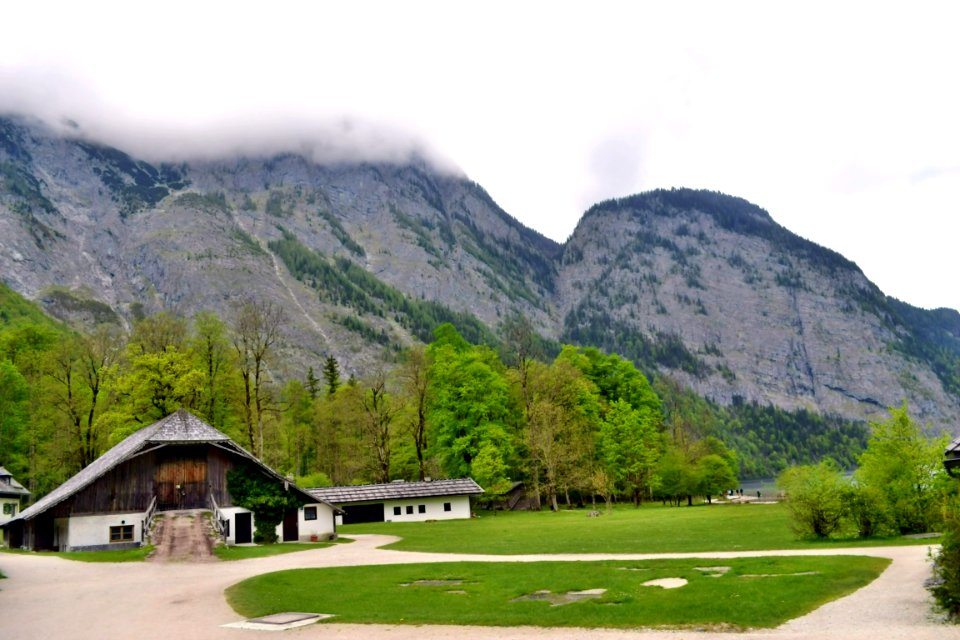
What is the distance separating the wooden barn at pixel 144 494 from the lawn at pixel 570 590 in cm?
1917

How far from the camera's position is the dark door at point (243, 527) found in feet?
163

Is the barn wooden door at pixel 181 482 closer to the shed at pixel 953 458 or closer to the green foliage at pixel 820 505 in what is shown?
the green foliage at pixel 820 505

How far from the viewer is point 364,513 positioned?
70500 mm

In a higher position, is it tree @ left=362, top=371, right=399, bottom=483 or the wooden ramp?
tree @ left=362, top=371, right=399, bottom=483

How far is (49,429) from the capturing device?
240 feet

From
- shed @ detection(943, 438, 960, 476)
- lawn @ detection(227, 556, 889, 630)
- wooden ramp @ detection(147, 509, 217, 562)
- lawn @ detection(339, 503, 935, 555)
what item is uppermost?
shed @ detection(943, 438, 960, 476)

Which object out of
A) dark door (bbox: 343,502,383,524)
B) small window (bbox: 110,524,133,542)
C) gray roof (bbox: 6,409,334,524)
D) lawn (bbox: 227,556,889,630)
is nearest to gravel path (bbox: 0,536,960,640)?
lawn (bbox: 227,556,889,630)

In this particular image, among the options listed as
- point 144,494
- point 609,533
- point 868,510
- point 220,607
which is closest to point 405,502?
point 144,494

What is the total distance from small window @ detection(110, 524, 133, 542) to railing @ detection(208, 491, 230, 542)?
499 centimetres

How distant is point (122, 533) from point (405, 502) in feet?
95.2

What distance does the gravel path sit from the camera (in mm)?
17344

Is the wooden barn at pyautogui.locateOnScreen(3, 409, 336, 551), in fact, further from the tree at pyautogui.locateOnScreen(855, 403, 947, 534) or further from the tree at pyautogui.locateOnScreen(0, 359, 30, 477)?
the tree at pyautogui.locateOnScreen(855, 403, 947, 534)

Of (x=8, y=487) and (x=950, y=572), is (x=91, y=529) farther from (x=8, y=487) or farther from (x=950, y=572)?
(x=950, y=572)

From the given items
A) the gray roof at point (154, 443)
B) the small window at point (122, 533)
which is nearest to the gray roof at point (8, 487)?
the gray roof at point (154, 443)
